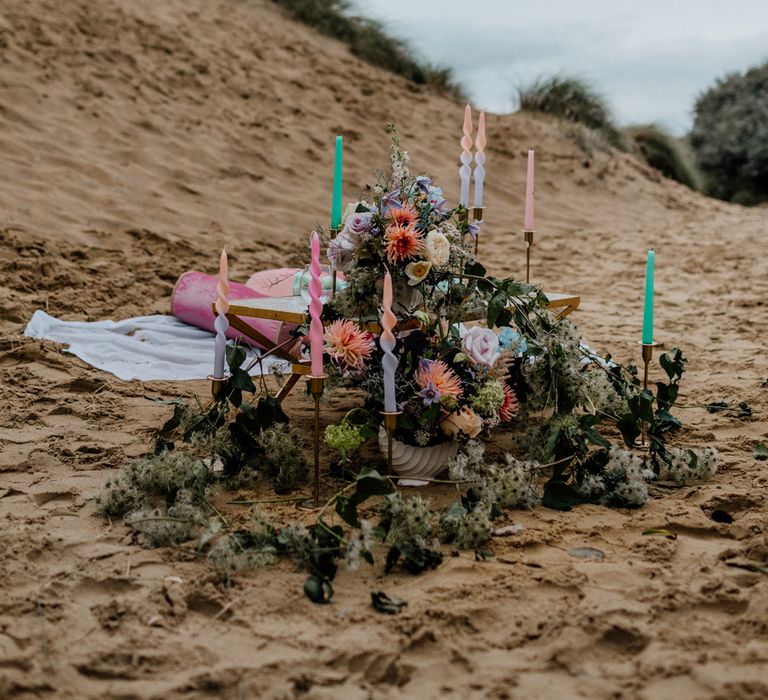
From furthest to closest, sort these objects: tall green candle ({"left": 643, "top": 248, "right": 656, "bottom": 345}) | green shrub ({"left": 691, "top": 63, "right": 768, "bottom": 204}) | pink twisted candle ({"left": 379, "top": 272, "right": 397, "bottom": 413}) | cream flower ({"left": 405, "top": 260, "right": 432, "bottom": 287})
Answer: green shrub ({"left": 691, "top": 63, "right": 768, "bottom": 204})
tall green candle ({"left": 643, "top": 248, "right": 656, "bottom": 345})
cream flower ({"left": 405, "top": 260, "right": 432, "bottom": 287})
pink twisted candle ({"left": 379, "top": 272, "right": 397, "bottom": 413})

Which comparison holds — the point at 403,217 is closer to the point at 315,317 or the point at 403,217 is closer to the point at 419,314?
the point at 419,314

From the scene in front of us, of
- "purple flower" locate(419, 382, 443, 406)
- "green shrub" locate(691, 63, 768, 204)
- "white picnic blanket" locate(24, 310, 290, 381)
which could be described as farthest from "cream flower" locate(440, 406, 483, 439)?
"green shrub" locate(691, 63, 768, 204)

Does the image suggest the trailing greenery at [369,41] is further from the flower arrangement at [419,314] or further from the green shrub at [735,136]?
the flower arrangement at [419,314]

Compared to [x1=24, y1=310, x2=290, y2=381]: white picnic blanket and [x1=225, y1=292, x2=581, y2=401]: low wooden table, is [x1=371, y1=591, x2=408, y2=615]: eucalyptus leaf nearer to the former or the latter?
[x1=225, y1=292, x2=581, y2=401]: low wooden table

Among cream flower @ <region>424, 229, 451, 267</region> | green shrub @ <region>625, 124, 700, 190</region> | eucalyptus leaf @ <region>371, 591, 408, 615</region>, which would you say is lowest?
eucalyptus leaf @ <region>371, 591, 408, 615</region>

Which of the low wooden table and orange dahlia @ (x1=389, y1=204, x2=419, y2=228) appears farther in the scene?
the low wooden table

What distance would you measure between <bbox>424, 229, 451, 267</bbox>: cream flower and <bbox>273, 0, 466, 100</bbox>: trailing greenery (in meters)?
10.4

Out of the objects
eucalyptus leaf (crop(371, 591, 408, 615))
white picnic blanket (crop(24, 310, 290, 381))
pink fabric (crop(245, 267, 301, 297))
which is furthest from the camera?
pink fabric (crop(245, 267, 301, 297))

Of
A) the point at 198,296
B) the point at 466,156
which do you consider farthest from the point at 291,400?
the point at 198,296

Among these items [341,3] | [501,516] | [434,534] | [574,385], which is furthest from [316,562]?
[341,3]

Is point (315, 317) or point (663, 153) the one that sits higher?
point (663, 153)

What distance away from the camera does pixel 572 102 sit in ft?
45.7

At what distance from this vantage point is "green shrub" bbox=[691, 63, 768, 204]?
1766 centimetres

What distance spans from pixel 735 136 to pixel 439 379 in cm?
1698
